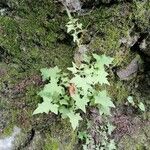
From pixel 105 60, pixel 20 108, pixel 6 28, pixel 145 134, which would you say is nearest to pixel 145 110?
pixel 145 134

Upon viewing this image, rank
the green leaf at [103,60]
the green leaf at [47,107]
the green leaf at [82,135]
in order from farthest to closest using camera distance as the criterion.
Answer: the green leaf at [82,135]
the green leaf at [103,60]
the green leaf at [47,107]

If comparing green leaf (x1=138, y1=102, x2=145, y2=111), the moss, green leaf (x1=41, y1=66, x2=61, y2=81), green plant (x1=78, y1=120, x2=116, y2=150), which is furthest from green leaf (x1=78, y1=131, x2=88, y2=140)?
green leaf (x1=138, y1=102, x2=145, y2=111)

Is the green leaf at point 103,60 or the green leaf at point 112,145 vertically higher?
the green leaf at point 103,60

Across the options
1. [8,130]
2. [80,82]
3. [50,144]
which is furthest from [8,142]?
[80,82]

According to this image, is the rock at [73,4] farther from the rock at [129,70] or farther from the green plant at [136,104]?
the green plant at [136,104]

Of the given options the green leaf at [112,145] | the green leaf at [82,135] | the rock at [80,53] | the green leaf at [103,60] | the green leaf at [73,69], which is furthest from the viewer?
the green leaf at [112,145]

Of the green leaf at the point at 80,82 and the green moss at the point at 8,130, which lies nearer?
the green leaf at the point at 80,82

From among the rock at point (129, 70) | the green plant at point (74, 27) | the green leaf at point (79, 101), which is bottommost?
the rock at point (129, 70)

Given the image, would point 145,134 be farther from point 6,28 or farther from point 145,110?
point 6,28

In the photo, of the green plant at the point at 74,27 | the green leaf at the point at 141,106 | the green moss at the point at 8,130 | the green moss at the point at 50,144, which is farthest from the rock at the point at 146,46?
the green moss at the point at 8,130
